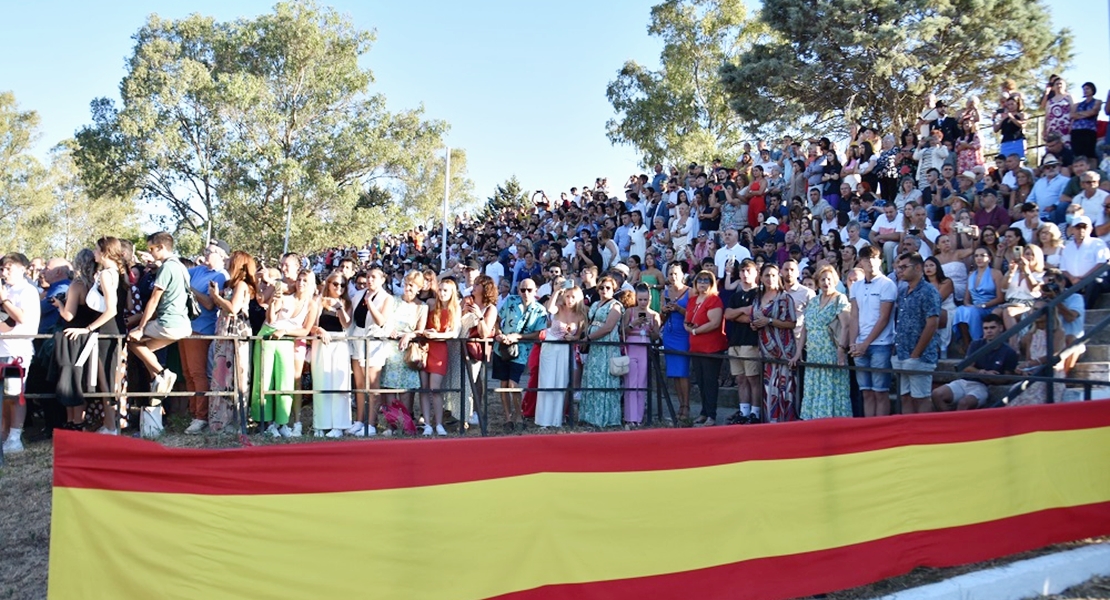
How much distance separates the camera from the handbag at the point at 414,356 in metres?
10.3

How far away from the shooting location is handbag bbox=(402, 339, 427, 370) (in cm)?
1029

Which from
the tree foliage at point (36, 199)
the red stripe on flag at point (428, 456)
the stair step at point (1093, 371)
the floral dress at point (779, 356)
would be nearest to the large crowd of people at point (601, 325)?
the floral dress at point (779, 356)

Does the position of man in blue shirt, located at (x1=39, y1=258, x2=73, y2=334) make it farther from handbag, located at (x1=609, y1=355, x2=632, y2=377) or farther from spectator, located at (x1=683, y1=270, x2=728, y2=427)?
spectator, located at (x1=683, y1=270, x2=728, y2=427)

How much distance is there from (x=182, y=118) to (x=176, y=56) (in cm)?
372

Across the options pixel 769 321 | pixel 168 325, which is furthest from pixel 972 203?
pixel 168 325

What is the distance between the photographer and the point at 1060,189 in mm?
11609

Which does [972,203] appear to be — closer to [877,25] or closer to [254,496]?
[254,496]

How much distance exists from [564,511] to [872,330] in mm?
6158

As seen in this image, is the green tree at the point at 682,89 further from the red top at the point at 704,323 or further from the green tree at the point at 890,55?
the red top at the point at 704,323

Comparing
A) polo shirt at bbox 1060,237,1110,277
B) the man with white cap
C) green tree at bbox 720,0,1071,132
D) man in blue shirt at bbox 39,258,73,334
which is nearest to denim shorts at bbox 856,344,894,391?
the man with white cap

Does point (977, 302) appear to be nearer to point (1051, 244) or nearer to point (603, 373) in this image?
point (1051, 244)

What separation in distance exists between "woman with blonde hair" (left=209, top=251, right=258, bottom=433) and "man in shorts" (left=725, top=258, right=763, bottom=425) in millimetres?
5216

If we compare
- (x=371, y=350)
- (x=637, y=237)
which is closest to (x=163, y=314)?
(x=371, y=350)

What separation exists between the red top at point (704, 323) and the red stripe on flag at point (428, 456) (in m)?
5.53
